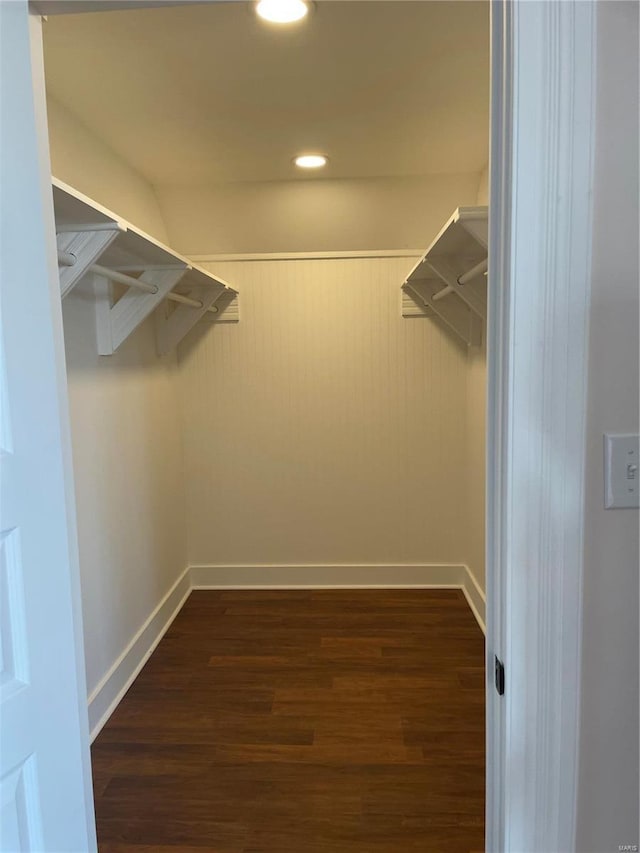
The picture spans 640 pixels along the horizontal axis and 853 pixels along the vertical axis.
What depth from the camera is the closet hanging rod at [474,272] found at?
2.14 m

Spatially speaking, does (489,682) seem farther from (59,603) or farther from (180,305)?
(180,305)

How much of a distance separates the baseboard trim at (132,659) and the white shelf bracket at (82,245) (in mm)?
1533

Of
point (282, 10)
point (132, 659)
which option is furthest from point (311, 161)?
point (132, 659)

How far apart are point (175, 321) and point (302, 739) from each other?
6.81 ft

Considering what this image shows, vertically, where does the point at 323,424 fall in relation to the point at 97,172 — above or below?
below

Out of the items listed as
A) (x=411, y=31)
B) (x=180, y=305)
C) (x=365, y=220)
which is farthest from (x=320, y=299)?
(x=411, y=31)

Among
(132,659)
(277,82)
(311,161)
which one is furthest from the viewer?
(311,161)

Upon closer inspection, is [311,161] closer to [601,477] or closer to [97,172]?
[97,172]

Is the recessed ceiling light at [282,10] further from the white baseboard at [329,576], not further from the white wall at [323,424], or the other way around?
the white baseboard at [329,576]

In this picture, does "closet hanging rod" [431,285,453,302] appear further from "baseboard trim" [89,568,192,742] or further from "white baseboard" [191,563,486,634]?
"baseboard trim" [89,568,192,742]

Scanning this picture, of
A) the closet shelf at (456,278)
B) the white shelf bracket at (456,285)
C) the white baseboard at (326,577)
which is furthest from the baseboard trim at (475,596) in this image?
the white shelf bracket at (456,285)

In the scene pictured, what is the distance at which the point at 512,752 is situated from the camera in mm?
890

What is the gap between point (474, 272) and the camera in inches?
89.2

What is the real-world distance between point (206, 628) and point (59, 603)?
2.19m
